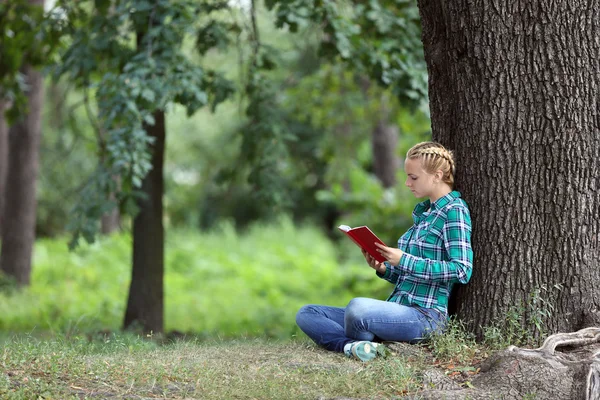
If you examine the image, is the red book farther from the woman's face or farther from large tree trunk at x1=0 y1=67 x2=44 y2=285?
large tree trunk at x1=0 y1=67 x2=44 y2=285

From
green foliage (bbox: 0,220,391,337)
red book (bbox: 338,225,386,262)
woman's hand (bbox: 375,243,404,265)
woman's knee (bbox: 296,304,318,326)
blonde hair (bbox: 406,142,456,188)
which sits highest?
blonde hair (bbox: 406,142,456,188)

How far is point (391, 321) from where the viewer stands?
4477mm

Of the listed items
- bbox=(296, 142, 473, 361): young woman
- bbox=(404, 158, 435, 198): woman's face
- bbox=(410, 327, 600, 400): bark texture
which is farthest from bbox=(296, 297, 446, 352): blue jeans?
bbox=(404, 158, 435, 198): woman's face

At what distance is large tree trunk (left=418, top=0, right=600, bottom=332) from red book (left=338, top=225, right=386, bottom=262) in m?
0.65

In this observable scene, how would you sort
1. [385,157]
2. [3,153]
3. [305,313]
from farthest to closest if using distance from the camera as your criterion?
[385,157]
[3,153]
[305,313]

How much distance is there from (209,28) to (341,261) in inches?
509

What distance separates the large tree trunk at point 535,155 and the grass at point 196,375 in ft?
2.99

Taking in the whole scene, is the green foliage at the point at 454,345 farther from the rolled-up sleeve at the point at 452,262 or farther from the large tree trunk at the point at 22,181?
the large tree trunk at the point at 22,181

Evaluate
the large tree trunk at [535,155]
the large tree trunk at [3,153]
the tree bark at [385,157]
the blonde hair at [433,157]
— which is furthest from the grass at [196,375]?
the tree bark at [385,157]

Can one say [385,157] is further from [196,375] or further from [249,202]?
[196,375]

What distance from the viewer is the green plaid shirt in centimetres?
441

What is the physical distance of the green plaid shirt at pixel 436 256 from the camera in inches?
174

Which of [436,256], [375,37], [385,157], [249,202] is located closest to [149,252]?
[375,37]

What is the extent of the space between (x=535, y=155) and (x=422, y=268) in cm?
98
